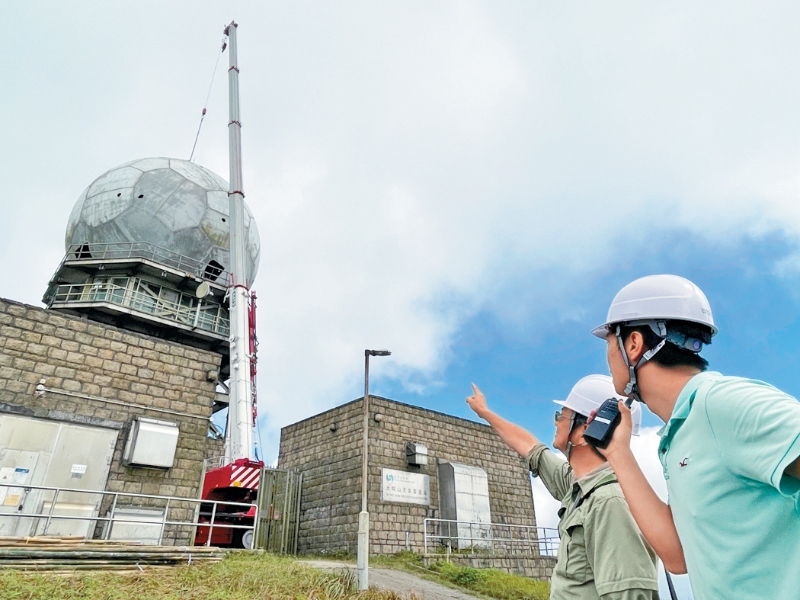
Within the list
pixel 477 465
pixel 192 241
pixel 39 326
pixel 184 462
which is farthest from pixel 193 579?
pixel 192 241

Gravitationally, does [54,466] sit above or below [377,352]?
below

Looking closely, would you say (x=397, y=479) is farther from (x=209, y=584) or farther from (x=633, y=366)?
(x=633, y=366)

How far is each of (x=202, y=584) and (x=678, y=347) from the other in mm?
7528

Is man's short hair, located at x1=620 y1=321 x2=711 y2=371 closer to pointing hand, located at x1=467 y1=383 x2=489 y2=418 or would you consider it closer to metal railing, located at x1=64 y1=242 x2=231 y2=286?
pointing hand, located at x1=467 y1=383 x2=489 y2=418

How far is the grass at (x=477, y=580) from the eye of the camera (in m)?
9.80

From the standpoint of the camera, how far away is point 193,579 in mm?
7215

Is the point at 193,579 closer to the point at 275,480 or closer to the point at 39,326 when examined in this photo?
the point at 39,326

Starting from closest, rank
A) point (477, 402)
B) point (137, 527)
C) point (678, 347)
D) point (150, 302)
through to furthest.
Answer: point (678, 347) < point (477, 402) < point (137, 527) < point (150, 302)

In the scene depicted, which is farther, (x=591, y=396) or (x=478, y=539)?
(x=478, y=539)

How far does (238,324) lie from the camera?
14523mm

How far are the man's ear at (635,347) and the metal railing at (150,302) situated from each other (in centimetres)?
2230

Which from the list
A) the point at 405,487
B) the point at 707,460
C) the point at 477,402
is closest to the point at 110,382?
the point at 405,487

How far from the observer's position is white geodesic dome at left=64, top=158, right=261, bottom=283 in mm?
22406

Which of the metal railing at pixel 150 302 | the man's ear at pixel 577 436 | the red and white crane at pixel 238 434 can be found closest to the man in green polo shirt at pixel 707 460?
the man's ear at pixel 577 436
